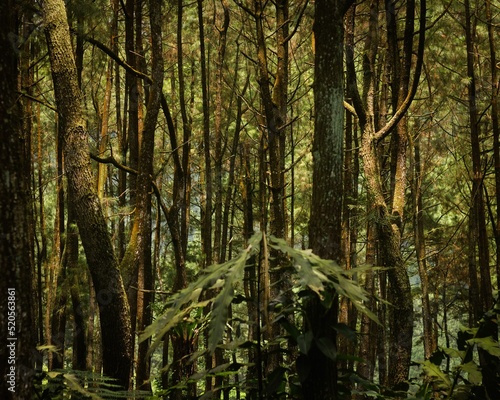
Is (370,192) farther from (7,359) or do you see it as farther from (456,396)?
(7,359)

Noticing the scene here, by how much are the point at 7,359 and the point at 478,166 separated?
977 cm

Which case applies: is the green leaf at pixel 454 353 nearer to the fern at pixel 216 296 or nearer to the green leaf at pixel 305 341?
the green leaf at pixel 305 341

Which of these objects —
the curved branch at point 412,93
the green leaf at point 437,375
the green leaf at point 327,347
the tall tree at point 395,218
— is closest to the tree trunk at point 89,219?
the tall tree at point 395,218

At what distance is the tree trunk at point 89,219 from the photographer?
519cm

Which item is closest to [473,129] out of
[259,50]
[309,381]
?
[259,50]

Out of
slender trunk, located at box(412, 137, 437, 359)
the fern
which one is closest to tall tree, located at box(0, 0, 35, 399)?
the fern

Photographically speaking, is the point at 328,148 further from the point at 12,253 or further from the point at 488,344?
the point at 12,253

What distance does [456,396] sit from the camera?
9.55 ft

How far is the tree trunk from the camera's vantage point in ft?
17.0

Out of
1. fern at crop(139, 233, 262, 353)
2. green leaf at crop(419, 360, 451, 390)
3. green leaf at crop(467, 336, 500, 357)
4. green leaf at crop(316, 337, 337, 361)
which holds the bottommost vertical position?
green leaf at crop(419, 360, 451, 390)

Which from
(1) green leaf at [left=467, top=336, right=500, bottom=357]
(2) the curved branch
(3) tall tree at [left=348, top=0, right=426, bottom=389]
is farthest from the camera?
(3) tall tree at [left=348, top=0, right=426, bottom=389]

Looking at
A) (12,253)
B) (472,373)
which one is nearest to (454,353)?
(472,373)

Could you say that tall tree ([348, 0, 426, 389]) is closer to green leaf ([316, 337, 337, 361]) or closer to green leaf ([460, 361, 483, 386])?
green leaf ([460, 361, 483, 386])

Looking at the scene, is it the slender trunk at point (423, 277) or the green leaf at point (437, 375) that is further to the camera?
the slender trunk at point (423, 277)
